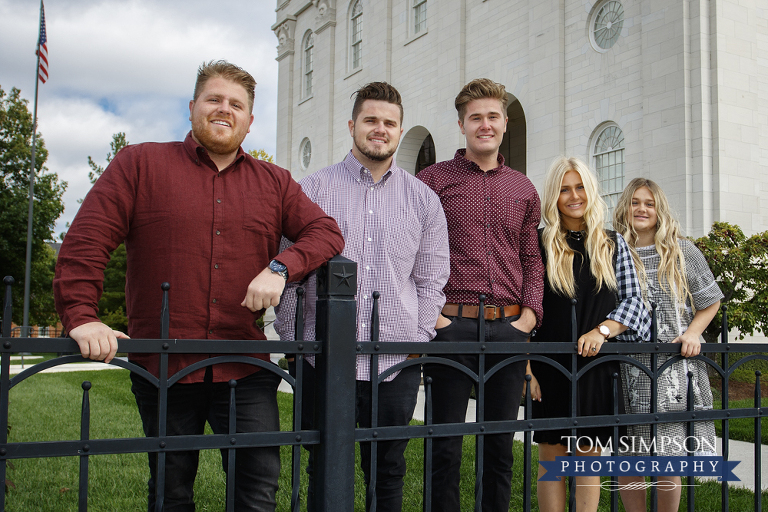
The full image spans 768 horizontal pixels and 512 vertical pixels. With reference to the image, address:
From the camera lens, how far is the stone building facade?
12.0 metres

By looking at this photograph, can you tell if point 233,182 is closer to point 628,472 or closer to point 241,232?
point 241,232

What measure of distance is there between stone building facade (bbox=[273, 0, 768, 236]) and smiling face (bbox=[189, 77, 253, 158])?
36.7ft

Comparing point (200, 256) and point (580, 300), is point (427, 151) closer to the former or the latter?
point (580, 300)

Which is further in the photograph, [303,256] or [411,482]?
[411,482]

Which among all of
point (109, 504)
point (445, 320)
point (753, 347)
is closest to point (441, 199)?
point (445, 320)

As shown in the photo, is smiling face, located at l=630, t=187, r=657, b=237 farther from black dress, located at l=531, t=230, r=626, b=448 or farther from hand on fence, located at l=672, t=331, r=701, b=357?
hand on fence, located at l=672, t=331, r=701, b=357

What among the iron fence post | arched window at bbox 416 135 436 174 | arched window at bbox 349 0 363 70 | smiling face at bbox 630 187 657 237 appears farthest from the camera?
arched window at bbox 349 0 363 70

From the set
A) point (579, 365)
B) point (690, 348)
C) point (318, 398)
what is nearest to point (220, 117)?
point (318, 398)

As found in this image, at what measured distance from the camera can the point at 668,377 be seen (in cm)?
359

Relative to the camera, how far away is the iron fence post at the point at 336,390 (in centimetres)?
221

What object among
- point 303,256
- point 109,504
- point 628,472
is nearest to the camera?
point 303,256

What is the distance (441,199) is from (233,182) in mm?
1460

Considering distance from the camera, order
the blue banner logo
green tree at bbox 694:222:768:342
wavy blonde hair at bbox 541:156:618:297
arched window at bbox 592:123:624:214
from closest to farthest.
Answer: the blue banner logo → wavy blonde hair at bbox 541:156:618:297 → green tree at bbox 694:222:768:342 → arched window at bbox 592:123:624:214

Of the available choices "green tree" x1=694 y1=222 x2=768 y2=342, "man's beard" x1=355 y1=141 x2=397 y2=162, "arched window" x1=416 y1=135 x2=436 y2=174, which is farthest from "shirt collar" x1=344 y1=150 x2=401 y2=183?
"arched window" x1=416 y1=135 x2=436 y2=174
